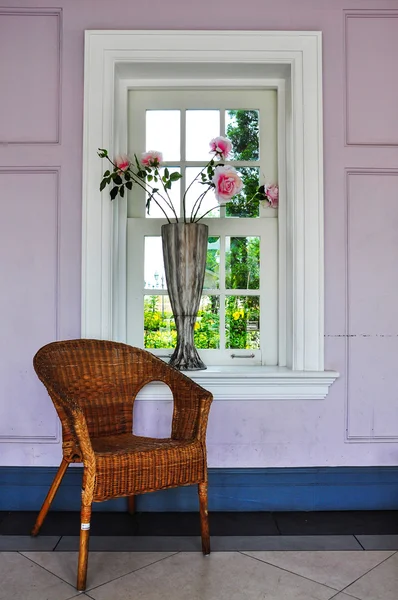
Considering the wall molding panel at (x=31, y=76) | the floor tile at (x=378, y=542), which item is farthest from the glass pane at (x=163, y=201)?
the floor tile at (x=378, y=542)

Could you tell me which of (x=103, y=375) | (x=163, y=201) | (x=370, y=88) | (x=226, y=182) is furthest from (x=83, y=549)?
(x=370, y=88)

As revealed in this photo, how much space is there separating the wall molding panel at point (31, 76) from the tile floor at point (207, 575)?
5.99 feet

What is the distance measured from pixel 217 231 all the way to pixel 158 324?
58cm

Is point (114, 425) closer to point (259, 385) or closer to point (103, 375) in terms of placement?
point (103, 375)

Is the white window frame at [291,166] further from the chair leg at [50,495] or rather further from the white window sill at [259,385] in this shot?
the chair leg at [50,495]

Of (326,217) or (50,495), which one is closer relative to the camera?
(50,495)

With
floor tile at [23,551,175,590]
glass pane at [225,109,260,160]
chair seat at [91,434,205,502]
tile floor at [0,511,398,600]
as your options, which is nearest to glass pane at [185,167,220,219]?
glass pane at [225,109,260,160]

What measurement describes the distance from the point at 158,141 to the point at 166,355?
1140mm

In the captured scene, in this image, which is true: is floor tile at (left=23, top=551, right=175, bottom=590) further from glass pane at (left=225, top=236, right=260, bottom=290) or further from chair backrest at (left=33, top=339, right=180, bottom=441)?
glass pane at (left=225, top=236, right=260, bottom=290)

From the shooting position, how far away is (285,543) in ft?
6.67

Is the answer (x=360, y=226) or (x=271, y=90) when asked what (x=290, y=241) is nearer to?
(x=360, y=226)

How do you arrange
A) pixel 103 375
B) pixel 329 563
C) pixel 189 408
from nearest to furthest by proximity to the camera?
pixel 329 563, pixel 189 408, pixel 103 375

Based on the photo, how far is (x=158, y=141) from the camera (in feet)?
8.87

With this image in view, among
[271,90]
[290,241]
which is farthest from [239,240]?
[271,90]
